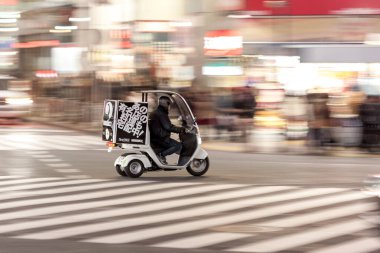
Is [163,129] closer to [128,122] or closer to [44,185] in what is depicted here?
[128,122]

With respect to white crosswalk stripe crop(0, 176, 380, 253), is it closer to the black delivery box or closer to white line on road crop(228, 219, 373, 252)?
white line on road crop(228, 219, 373, 252)

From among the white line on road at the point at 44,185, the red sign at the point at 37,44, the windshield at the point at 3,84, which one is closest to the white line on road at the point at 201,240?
the white line on road at the point at 44,185

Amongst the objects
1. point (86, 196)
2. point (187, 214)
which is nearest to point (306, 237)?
point (187, 214)

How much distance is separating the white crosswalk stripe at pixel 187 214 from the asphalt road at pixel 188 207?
0.01m

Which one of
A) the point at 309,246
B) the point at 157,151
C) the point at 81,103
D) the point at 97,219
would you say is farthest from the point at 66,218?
the point at 81,103

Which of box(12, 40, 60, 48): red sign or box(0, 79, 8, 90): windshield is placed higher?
box(12, 40, 60, 48): red sign

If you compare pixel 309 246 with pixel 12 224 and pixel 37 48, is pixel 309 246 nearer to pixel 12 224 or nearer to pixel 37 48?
pixel 12 224

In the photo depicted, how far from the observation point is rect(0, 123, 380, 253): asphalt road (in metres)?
10.2


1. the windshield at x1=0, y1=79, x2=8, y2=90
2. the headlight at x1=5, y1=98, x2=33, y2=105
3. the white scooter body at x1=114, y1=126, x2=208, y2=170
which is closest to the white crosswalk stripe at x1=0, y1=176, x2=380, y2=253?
the white scooter body at x1=114, y1=126, x2=208, y2=170

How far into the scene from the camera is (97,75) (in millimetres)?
37906

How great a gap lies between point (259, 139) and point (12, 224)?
14165mm

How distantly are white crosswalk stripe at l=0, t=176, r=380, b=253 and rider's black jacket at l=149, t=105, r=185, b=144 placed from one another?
106 cm

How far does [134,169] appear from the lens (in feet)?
55.4

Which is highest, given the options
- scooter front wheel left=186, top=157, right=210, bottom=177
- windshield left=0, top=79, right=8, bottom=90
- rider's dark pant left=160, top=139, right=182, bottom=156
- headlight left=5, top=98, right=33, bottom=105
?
windshield left=0, top=79, right=8, bottom=90
